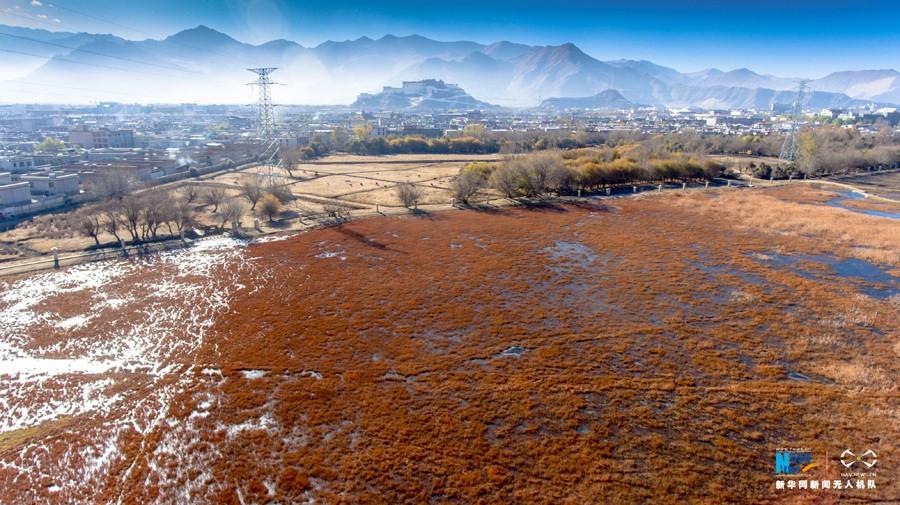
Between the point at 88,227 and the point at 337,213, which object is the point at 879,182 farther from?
the point at 88,227

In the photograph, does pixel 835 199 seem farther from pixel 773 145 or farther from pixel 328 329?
pixel 328 329

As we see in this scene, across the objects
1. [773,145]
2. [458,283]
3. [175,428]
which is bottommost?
[175,428]

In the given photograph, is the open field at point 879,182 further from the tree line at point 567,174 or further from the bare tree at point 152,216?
the bare tree at point 152,216

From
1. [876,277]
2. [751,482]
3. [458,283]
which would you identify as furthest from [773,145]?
[751,482]

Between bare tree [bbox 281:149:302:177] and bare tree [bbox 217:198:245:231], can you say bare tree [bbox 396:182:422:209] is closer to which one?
bare tree [bbox 217:198:245:231]

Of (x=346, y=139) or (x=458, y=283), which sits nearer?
(x=458, y=283)

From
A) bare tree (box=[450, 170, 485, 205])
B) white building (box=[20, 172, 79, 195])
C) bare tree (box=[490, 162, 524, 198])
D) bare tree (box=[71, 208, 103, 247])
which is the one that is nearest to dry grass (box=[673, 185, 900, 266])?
bare tree (box=[490, 162, 524, 198])

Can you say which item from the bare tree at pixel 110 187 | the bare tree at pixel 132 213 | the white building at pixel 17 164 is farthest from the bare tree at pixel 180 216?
the white building at pixel 17 164
